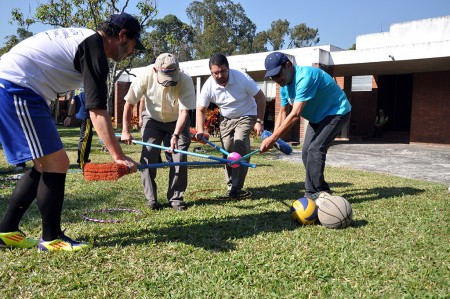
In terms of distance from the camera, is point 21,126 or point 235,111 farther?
point 235,111

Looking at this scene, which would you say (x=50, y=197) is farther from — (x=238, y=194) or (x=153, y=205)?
(x=238, y=194)

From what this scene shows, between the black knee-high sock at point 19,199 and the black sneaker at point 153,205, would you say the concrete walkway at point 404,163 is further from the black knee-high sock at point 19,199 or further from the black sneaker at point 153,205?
the black knee-high sock at point 19,199

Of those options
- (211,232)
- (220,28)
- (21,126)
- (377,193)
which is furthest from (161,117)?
(220,28)

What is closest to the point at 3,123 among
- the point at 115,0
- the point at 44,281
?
the point at 44,281

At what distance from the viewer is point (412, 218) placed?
14.0 ft

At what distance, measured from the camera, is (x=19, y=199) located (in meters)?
3.15

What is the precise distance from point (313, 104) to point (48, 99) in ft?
10.0

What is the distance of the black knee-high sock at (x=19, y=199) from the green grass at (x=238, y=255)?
8.7 inches

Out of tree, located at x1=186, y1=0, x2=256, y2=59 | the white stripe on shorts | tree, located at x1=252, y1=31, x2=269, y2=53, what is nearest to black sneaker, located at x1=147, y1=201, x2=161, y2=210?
the white stripe on shorts

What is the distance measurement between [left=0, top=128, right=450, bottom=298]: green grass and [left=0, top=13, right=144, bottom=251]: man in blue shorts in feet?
1.28

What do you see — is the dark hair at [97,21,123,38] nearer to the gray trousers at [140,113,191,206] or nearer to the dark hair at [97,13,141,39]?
the dark hair at [97,13,141,39]

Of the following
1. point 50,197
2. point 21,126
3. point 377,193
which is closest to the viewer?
point 21,126

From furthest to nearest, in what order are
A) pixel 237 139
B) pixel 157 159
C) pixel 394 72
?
pixel 394 72, pixel 237 139, pixel 157 159

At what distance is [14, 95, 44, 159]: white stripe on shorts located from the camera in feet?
9.23
